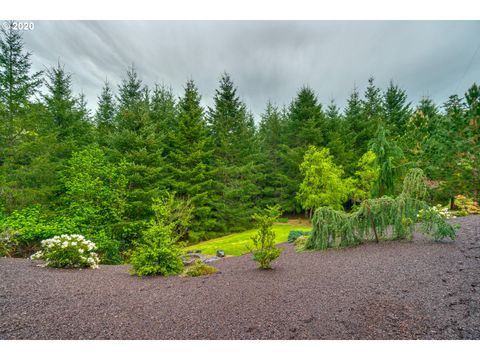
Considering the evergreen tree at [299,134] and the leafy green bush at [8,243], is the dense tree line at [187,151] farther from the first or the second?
the leafy green bush at [8,243]

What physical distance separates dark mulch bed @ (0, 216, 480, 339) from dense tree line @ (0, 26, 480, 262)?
335 centimetres

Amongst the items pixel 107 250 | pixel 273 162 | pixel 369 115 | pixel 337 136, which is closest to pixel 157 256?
pixel 107 250

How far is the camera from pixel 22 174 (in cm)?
909

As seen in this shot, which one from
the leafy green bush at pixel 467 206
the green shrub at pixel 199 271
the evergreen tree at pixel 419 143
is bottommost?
the green shrub at pixel 199 271

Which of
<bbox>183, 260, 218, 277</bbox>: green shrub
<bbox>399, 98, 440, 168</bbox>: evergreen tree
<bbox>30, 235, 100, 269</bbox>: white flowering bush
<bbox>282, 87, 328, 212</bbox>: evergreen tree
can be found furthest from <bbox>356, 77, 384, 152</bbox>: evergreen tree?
<bbox>30, 235, 100, 269</bbox>: white flowering bush

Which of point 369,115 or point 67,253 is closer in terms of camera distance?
point 67,253

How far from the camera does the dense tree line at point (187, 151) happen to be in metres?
9.00

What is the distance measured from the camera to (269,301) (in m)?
3.25

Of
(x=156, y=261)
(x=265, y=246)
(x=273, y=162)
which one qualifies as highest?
(x=273, y=162)

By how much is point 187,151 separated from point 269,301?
42.1ft

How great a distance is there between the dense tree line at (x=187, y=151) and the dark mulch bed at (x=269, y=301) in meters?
3.35

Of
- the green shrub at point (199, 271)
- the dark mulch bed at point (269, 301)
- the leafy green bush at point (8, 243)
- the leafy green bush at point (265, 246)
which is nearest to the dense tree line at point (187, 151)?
the leafy green bush at point (8, 243)

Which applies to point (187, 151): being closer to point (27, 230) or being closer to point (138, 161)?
point (138, 161)
